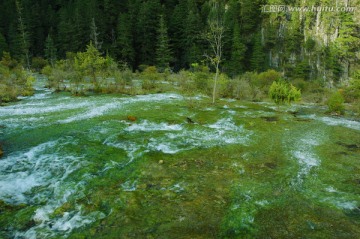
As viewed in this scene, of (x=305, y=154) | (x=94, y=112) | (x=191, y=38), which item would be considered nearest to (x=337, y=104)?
(x=305, y=154)

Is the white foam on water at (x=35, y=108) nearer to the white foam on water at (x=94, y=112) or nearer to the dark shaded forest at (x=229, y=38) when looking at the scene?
the white foam on water at (x=94, y=112)

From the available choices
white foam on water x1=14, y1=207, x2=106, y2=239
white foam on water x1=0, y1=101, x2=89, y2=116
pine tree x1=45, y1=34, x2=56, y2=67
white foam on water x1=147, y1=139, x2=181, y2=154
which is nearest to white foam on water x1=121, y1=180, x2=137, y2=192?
white foam on water x1=14, y1=207, x2=106, y2=239

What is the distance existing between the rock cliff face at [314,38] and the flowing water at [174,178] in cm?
4764

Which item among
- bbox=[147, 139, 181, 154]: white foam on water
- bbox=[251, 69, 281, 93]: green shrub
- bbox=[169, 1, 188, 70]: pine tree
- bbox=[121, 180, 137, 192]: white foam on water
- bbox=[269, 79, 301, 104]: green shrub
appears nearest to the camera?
bbox=[121, 180, 137, 192]: white foam on water

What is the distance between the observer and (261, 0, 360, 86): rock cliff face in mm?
59812

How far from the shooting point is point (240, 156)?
13180 mm

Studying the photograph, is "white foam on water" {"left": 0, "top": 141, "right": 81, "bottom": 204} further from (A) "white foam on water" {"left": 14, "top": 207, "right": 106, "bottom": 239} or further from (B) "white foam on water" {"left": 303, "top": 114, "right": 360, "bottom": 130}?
(B) "white foam on water" {"left": 303, "top": 114, "right": 360, "bottom": 130}

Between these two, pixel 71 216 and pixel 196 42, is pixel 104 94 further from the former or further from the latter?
pixel 196 42

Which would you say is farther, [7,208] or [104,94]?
[104,94]

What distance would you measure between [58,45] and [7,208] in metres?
67.5

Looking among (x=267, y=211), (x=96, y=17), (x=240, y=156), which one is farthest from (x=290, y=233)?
(x=96, y=17)

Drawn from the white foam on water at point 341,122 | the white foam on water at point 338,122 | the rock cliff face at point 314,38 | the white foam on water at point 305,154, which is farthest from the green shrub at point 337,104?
the rock cliff face at point 314,38

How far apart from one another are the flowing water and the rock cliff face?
47643mm

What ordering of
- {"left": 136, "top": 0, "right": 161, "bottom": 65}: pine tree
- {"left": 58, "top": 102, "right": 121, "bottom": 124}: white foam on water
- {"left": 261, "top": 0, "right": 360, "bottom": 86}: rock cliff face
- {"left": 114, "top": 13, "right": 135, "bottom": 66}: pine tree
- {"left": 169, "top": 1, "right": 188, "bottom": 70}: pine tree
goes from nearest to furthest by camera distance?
1. {"left": 58, "top": 102, "right": 121, "bottom": 124}: white foam on water
2. {"left": 261, "top": 0, "right": 360, "bottom": 86}: rock cliff face
3. {"left": 114, "top": 13, "right": 135, "bottom": 66}: pine tree
4. {"left": 136, "top": 0, "right": 161, "bottom": 65}: pine tree
5. {"left": 169, "top": 1, "right": 188, "bottom": 70}: pine tree
